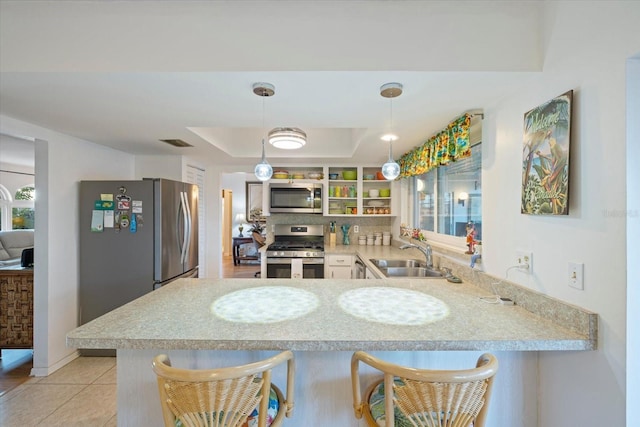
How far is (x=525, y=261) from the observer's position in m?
1.45

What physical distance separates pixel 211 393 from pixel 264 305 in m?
0.57

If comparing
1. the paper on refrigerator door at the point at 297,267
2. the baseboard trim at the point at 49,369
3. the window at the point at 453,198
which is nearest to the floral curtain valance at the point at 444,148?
the window at the point at 453,198

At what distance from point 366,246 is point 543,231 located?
273cm

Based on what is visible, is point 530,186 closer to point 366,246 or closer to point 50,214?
point 366,246

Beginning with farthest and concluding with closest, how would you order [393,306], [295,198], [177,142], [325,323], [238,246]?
1. [238,246]
2. [295,198]
3. [177,142]
4. [393,306]
5. [325,323]

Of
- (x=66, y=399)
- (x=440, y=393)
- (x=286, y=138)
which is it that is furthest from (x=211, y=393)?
(x=66, y=399)

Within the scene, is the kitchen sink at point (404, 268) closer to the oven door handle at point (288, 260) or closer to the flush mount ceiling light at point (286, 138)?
the oven door handle at point (288, 260)

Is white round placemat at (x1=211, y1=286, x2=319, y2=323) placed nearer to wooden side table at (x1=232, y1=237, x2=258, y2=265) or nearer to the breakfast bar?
the breakfast bar

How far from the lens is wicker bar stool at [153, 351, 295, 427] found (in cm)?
89

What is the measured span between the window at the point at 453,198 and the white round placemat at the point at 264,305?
1.39 metres

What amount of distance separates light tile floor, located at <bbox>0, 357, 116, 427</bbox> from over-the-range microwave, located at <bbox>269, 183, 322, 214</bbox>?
2.44 meters

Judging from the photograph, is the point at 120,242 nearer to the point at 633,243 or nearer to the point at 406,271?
the point at 406,271

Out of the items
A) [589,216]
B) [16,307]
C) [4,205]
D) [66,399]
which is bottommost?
[66,399]

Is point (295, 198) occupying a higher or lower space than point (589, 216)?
higher
